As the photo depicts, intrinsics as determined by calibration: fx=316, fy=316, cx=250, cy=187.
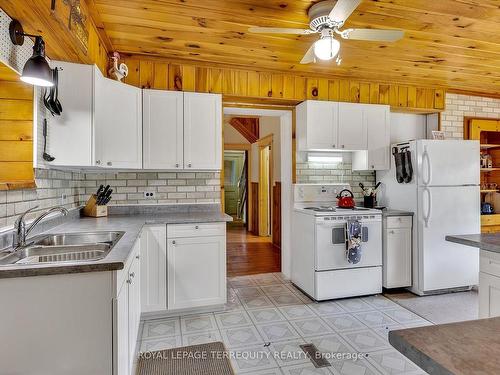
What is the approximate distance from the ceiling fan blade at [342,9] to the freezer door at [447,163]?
82.0 inches

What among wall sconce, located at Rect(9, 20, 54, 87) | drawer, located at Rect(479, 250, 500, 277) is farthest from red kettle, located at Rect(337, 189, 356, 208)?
wall sconce, located at Rect(9, 20, 54, 87)

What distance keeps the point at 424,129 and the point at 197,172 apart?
3.22 m


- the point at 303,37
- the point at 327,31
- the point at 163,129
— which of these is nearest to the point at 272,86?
the point at 303,37

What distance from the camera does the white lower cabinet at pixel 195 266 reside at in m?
2.87

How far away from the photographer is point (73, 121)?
2385mm

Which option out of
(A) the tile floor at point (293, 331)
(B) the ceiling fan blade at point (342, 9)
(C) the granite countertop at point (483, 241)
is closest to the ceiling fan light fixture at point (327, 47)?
(B) the ceiling fan blade at point (342, 9)

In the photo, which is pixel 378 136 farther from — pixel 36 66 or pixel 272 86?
pixel 36 66

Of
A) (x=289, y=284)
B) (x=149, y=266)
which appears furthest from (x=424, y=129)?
(x=149, y=266)

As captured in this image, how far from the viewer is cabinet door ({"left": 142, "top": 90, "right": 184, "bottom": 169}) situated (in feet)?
10.1

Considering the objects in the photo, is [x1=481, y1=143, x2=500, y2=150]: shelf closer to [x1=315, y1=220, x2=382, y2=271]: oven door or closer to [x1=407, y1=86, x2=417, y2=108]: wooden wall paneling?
[x1=407, y1=86, x2=417, y2=108]: wooden wall paneling

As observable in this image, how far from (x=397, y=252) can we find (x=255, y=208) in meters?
4.15

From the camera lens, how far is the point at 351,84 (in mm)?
3889

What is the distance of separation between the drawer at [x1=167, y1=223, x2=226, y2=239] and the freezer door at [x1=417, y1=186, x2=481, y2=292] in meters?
2.21

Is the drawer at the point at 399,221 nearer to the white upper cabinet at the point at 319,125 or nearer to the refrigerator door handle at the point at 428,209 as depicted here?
the refrigerator door handle at the point at 428,209
